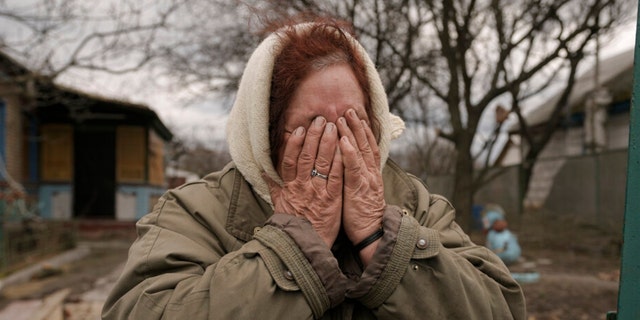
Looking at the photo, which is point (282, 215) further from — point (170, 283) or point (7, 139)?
point (7, 139)

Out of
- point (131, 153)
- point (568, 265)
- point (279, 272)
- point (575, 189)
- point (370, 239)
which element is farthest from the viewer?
point (131, 153)

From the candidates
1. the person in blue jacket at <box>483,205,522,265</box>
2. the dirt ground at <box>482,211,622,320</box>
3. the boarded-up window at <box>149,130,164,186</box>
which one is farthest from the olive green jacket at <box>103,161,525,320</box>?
the boarded-up window at <box>149,130,164,186</box>

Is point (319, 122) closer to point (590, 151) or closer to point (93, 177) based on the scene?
point (93, 177)

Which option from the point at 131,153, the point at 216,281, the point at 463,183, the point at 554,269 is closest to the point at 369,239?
the point at 216,281

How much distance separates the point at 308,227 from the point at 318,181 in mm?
121

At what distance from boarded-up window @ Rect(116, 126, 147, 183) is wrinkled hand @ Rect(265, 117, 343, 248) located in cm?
1334

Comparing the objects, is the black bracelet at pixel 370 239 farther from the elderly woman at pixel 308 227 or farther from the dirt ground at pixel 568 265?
the dirt ground at pixel 568 265

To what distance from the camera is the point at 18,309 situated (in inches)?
234

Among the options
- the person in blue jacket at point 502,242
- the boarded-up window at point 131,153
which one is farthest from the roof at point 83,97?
the person in blue jacket at point 502,242

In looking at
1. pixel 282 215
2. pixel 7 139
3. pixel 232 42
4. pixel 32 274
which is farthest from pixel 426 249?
pixel 7 139

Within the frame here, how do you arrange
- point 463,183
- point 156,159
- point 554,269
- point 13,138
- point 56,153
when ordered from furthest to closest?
point 156,159
point 56,153
point 13,138
point 554,269
point 463,183

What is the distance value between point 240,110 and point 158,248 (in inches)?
17.8

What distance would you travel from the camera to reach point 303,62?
4.44 feet

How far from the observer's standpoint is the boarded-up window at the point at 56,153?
1307cm
